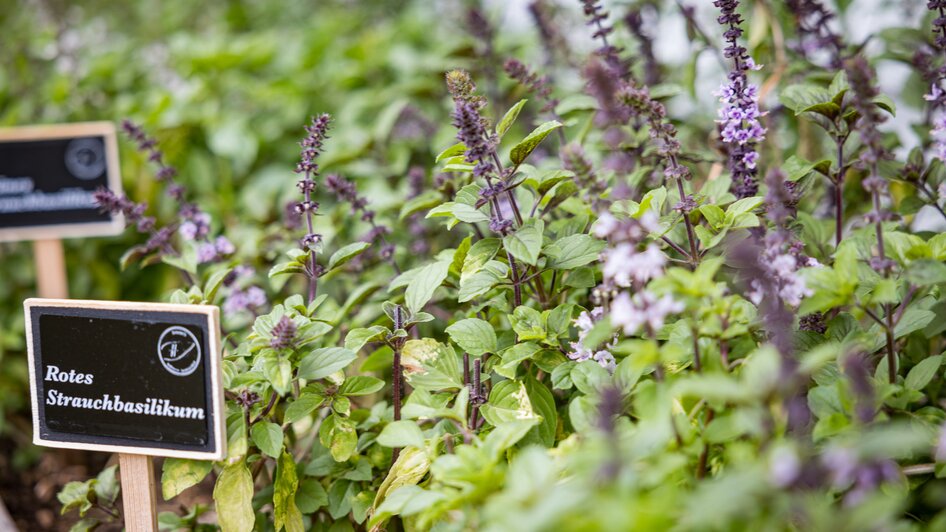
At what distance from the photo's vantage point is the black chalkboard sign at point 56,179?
208 centimetres

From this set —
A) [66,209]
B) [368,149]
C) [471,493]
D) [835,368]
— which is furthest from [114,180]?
[835,368]

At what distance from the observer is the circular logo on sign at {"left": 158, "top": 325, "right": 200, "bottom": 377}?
1.17 meters

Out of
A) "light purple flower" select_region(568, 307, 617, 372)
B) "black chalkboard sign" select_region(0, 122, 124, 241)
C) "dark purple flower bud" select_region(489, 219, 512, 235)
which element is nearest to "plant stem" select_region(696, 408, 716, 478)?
"light purple flower" select_region(568, 307, 617, 372)

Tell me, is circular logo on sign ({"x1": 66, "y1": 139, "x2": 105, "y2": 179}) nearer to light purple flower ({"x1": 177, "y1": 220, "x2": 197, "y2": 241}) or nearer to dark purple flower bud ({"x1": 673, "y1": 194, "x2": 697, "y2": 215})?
light purple flower ({"x1": 177, "y1": 220, "x2": 197, "y2": 241})

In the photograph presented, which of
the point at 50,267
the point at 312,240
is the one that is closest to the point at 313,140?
the point at 312,240

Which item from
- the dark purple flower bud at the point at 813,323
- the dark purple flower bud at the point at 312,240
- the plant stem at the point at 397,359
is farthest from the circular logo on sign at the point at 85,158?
the dark purple flower bud at the point at 813,323

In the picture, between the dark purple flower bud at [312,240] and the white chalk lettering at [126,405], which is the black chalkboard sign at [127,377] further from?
the dark purple flower bud at [312,240]

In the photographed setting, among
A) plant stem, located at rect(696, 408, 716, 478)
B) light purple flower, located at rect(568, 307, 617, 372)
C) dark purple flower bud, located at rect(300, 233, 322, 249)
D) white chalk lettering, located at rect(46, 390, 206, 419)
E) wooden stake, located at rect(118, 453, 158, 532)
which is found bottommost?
wooden stake, located at rect(118, 453, 158, 532)

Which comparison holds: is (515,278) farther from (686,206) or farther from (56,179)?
(56,179)

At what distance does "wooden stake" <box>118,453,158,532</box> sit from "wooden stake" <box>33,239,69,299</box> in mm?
1140

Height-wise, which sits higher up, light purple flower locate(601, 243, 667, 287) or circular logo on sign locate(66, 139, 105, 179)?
circular logo on sign locate(66, 139, 105, 179)

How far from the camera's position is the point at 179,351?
1.19 meters

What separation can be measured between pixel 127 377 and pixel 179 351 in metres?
0.12

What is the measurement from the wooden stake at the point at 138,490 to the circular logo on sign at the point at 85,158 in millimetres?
1080
